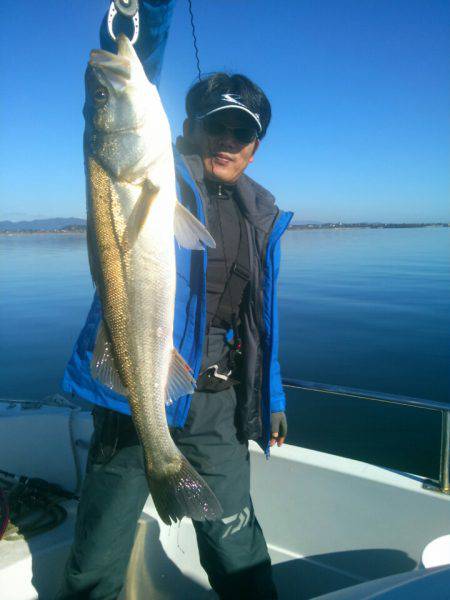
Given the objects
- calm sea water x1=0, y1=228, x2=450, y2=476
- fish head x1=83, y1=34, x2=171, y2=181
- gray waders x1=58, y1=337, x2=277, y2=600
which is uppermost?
fish head x1=83, y1=34, x2=171, y2=181

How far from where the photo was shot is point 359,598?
1.35 metres

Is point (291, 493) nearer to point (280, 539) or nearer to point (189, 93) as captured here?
point (280, 539)

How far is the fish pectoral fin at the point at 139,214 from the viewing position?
1.97 metres

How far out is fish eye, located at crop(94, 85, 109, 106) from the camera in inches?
78.5

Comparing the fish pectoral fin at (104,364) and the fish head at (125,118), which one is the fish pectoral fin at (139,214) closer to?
the fish head at (125,118)

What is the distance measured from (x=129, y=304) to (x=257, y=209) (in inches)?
50.4

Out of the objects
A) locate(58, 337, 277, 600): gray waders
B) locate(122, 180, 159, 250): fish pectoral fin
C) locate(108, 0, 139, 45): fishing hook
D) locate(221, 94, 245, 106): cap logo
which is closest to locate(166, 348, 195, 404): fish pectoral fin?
locate(58, 337, 277, 600): gray waders

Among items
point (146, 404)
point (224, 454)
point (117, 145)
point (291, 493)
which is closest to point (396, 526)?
point (291, 493)

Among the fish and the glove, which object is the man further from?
the fish

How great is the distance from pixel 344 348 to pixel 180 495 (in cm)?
1194

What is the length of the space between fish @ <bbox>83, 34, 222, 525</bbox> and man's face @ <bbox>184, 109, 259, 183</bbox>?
72 centimetres

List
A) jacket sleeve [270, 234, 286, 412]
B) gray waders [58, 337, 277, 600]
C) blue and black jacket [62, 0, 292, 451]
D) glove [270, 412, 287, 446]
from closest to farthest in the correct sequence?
blue and black jacket [62, 0, 292, 451]
gray waders [58, 337, 277, 600]
jacket sleeve [270, 234, 286, 412]
glove [270, 412, 287, 446]

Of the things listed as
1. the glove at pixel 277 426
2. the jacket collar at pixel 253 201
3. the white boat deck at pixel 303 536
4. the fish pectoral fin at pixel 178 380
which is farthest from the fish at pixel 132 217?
the white boat deck at pixel 303 536

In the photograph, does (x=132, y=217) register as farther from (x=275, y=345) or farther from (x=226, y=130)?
(x=275, y=345)
